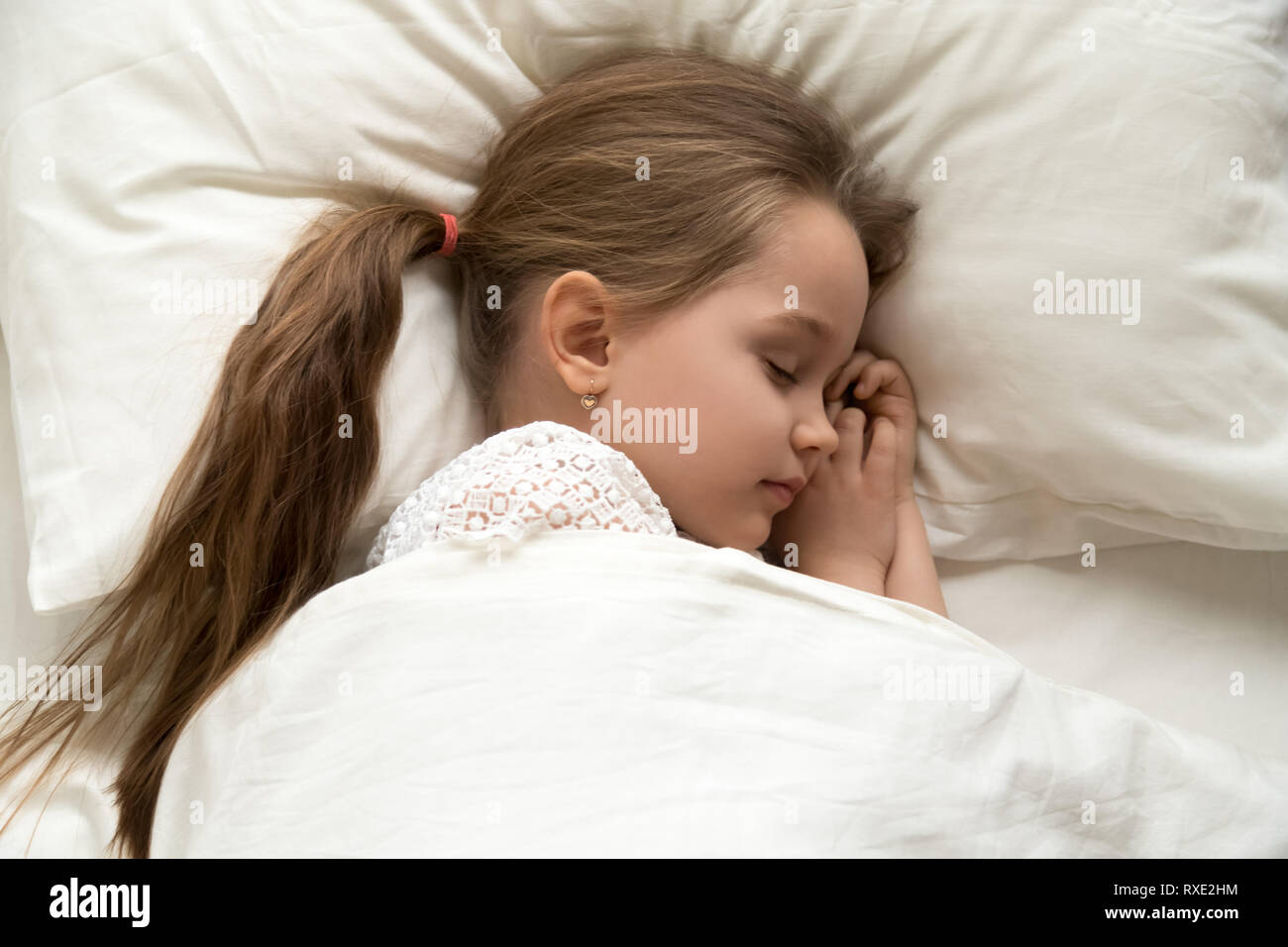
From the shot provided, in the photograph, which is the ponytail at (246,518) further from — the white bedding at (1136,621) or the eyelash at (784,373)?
the eyelash at (784,373)

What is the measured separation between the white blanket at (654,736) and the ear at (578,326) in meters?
0.21

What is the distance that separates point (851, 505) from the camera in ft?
3.69

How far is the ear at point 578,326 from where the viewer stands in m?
1.00

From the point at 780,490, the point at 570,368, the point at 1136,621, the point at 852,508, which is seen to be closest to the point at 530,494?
the point at 570,368

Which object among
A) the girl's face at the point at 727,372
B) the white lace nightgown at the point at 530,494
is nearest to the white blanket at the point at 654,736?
the white lace nightgown at the point at 530,494

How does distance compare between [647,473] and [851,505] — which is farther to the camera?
[851,505]

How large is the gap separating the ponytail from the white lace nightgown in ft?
0.26

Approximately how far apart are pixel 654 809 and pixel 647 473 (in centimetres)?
37

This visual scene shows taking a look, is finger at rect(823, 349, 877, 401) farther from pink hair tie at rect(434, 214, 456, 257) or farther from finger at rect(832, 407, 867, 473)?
pink hair tie at rect(434, 214, 456, 257)

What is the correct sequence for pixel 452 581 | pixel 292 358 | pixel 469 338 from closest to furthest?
pixel 452 581
pixel 292 358
pixel 469 338

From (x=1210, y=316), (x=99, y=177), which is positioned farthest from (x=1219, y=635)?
(x=99, y=177)

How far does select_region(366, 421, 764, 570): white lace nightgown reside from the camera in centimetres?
86

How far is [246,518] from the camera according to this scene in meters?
0.94
